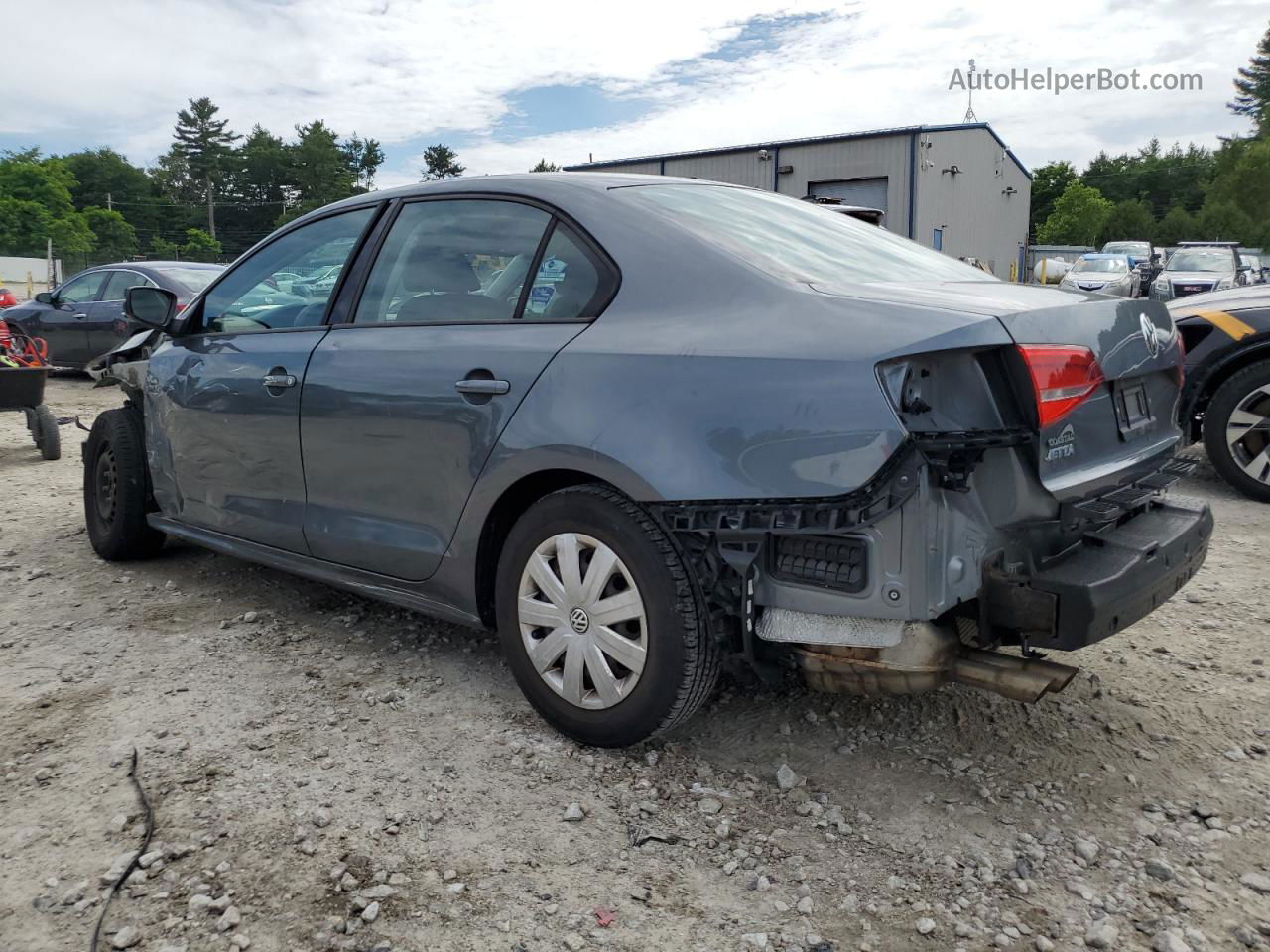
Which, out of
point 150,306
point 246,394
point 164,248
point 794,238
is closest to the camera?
point 794,238

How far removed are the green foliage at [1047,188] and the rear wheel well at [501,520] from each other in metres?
94.1

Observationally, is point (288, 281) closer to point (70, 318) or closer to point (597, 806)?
point (597, 806)

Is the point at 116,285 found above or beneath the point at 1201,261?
beneath

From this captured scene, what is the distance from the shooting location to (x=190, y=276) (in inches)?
434

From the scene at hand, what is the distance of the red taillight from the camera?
2.31m

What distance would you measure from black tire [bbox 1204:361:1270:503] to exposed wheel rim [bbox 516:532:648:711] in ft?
15.6

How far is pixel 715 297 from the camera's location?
2.58 meters

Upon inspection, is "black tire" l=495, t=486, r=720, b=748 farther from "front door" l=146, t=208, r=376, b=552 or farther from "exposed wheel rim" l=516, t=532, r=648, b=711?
"front door" l=146, t=208, r=376, b=552

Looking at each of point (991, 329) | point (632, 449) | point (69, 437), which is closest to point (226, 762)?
point (632, 449)

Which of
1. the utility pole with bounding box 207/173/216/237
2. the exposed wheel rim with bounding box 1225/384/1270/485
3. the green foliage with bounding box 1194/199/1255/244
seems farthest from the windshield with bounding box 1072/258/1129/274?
the utility pole with bounding box 207/173/216/237

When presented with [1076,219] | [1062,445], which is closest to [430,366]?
[1062,445]

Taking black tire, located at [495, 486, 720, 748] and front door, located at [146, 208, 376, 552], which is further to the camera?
front door, located at [146, 208, 376, 552]

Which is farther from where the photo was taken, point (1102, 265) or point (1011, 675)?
point (1102, 265)

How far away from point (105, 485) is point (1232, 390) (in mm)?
6075
